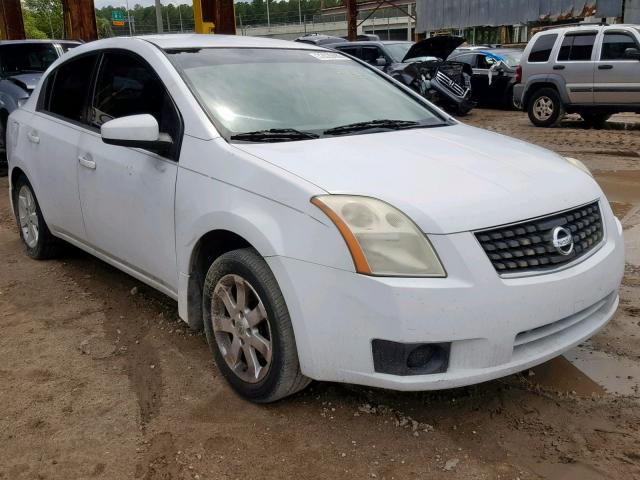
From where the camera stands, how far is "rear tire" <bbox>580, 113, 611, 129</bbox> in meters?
12.7

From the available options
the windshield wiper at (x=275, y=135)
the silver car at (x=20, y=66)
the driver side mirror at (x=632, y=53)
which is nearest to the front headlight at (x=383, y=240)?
the windshield wiper at (x=275, y=135)

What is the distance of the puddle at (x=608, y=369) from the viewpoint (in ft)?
9.95

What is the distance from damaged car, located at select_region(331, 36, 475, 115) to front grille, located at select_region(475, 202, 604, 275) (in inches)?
383

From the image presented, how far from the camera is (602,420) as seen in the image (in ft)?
9.02

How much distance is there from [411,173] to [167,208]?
123cm

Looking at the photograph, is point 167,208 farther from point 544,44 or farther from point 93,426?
point 544,44

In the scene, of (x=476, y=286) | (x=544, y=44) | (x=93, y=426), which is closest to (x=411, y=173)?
(x=476, y=286)

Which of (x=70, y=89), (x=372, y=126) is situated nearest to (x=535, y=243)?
(x=372, y=126)

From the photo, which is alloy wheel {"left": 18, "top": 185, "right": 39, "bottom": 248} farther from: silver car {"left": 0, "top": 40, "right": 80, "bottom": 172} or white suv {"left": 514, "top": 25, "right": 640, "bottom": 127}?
white suv {"left": 514, "top": 25, "right": 640, "bottom": 127}

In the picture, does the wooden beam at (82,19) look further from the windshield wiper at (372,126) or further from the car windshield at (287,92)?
the windshield wiper at (372,126)

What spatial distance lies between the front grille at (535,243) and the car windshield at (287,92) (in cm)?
115

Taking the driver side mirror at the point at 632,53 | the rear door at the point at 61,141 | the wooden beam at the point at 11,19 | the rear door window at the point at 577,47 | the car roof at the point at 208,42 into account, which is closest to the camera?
the car roof at the point at 208,42

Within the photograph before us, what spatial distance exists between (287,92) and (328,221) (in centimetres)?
127

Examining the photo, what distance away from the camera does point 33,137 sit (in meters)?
4.55
